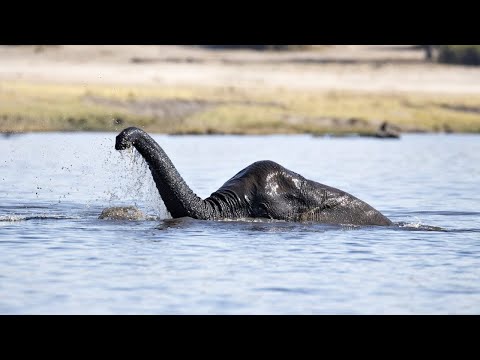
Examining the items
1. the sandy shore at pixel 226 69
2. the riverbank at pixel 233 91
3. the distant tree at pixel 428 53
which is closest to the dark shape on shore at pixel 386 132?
the riverbank at pixel 233 91

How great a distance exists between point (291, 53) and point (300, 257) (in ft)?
226

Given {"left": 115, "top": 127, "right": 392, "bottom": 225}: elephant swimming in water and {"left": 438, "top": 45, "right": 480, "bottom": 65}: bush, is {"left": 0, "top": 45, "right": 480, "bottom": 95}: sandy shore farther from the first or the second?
{"left": 115, "top": 127, "right": 392, "bottom": 225}: elephant swimming in water

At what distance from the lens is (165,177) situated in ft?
50.3

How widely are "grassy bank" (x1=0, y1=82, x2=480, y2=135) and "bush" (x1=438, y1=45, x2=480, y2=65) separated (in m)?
14.4

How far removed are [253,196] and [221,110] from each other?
35682 millimetres

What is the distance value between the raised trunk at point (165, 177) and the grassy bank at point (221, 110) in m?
27.4

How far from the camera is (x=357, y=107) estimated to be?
56.0 meters

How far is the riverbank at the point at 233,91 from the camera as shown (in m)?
48.5

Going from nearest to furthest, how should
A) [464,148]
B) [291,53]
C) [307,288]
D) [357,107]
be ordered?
[307,288] → [464,148] → [357,107] → [291,53]

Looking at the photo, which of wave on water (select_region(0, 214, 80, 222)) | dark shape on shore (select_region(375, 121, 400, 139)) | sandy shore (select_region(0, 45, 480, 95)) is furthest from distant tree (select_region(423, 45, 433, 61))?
wave on water (select_region(0, 214, 80, 222))

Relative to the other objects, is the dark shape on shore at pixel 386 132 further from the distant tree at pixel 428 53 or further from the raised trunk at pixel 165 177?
the distant tree at pixel 428 53
